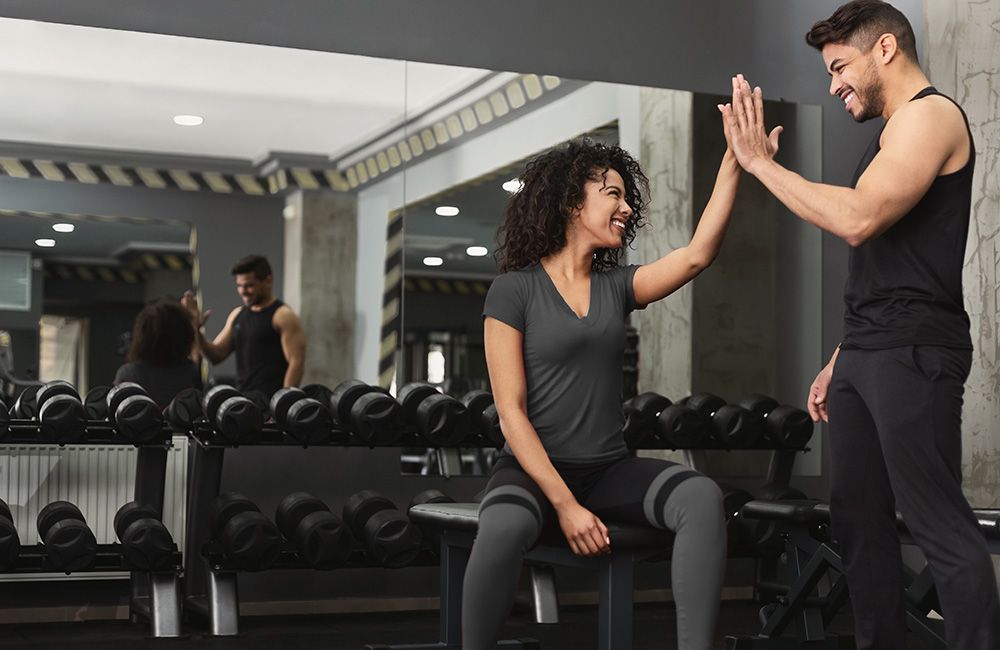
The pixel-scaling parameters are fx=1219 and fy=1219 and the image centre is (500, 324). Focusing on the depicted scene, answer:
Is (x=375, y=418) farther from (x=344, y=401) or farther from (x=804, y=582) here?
(x=804, y=582)

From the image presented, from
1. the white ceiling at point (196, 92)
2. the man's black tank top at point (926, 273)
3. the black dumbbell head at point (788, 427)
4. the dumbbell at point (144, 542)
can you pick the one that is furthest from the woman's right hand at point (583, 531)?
the white ceiling at point (196, 92)

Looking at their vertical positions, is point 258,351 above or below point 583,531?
above

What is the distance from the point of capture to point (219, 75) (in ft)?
12.7

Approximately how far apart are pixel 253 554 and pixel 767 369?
2.10 m

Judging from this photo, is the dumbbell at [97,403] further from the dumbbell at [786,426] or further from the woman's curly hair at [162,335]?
the dumbbell at [786,426]

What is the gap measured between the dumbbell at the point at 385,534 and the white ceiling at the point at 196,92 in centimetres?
128

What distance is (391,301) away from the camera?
4109mm

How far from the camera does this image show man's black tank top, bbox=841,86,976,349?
200cm

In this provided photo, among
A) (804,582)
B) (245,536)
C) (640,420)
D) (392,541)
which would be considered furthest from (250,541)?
(804,582)

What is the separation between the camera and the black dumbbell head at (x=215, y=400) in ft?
11.0

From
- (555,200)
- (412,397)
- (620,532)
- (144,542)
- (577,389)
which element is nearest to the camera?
(620,532)

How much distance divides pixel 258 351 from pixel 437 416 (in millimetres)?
791

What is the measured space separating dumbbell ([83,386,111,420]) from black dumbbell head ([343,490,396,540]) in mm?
736

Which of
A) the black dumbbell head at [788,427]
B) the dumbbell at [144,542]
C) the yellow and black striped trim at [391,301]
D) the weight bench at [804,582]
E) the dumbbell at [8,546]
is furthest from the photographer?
the yellow and black striped trim at [391,301]
